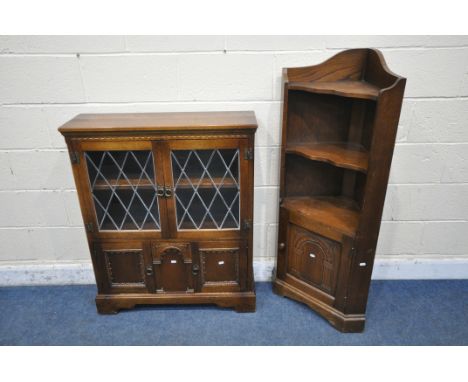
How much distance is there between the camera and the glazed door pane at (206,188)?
72.7 inches

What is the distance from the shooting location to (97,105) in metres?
2.01

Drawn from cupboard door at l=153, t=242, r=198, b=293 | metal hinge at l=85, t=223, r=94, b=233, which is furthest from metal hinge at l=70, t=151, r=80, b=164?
cupboard door at l=153, t=242, r=198, b=293

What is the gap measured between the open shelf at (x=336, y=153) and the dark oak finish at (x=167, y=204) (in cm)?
32

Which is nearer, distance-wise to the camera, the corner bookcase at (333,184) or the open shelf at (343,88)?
the open shelf at (343,88)

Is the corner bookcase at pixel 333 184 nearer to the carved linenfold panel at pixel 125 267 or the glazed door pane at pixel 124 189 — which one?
the glazed door pane at pixel 124 189

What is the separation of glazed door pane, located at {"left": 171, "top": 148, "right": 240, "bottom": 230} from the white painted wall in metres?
0.33

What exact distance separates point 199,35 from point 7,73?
1.07m

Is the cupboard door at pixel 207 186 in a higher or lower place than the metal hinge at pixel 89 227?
higher

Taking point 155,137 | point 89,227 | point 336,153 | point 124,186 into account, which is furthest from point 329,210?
point 89,227

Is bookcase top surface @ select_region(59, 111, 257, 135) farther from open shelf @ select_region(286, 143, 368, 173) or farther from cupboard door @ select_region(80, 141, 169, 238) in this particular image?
open shelf @ select_region(286, 143, 368, 173)

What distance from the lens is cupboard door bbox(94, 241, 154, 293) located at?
6.66ft

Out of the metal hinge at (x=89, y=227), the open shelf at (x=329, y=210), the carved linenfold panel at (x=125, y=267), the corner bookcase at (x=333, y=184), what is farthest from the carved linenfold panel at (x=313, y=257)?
the metal hinge at (x=89, y=227)

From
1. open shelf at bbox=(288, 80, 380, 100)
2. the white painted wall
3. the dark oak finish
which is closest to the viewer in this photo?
open shelf at bbox=(288, 80, 380, 100)

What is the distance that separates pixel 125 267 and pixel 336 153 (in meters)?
1.38
